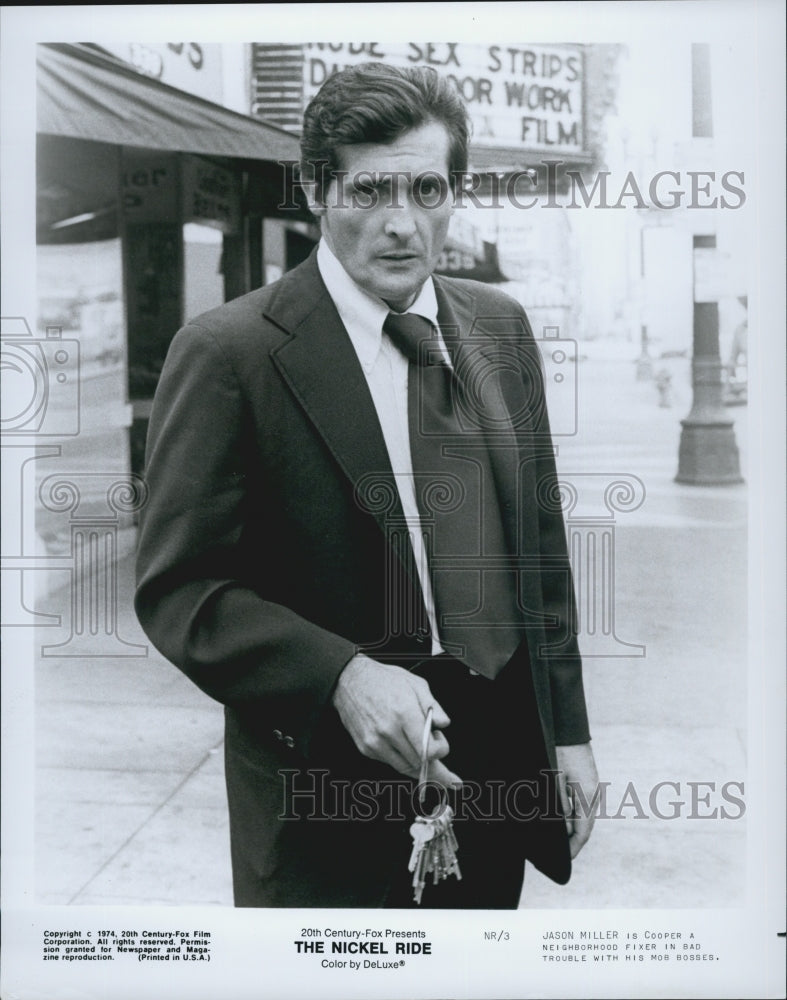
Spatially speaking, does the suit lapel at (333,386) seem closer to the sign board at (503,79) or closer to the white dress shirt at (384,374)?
the white dress shirt at (384,374)

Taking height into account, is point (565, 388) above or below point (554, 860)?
above

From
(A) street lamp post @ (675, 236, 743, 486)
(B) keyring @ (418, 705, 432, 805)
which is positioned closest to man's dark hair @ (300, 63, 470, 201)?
(A) street lamp post @ (675, 236, 743, 486)

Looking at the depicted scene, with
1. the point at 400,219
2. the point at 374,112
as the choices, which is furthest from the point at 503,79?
the point at 400,219

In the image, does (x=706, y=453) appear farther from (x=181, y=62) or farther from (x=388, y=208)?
(x=181, y=62)

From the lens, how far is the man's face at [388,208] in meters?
3.43

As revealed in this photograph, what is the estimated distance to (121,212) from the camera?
3.83 meters

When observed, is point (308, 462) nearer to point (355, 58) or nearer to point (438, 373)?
point (438, 373)

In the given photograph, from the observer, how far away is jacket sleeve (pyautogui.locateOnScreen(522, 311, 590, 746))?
3.57 m

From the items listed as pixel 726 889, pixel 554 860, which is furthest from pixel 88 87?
pixel 726 889

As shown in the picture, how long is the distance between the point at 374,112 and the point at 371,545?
1203mm

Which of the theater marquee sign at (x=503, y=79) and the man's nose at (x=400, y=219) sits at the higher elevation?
the theater marquee sign at (x=503, y=79)

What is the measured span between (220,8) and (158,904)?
2.70 meters

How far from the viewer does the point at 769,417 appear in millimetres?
3717

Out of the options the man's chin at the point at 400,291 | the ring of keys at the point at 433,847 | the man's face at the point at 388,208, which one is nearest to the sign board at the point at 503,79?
the man's face at the point at 388,208
